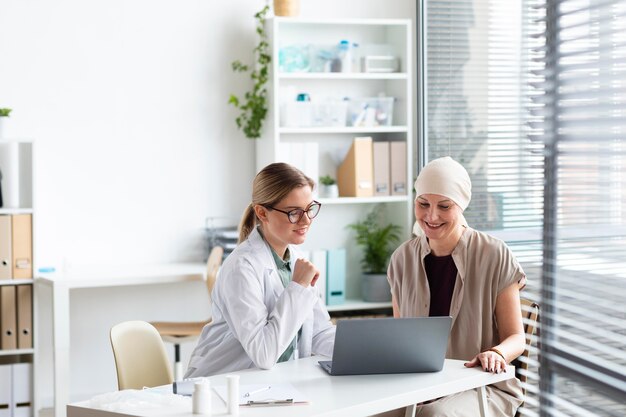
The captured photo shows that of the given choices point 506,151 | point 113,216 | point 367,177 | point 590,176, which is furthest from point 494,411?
point 113,216

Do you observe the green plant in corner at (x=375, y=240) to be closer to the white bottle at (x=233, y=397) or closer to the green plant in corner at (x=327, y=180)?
the green plant in corner at (x=327, y=180)

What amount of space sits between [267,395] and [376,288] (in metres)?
2.89

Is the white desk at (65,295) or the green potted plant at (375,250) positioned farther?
the green potted plant at (375,250)

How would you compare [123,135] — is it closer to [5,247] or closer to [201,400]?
[5,247]

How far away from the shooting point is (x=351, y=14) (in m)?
5.36

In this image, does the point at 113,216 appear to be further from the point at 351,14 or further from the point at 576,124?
the point at 576,124

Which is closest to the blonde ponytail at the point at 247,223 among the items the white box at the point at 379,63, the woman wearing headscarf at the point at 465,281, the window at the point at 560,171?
the woman wearing headscarf at the point at 465,281

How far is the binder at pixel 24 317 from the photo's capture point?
4520 millimetres

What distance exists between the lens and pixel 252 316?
267 cm

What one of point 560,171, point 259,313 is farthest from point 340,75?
point 259,313

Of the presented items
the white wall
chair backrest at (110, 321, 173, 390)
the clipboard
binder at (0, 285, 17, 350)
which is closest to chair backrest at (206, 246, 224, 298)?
the white wall

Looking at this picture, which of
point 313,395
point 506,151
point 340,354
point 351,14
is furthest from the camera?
point 351,14

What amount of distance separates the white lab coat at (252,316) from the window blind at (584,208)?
1.11 meters

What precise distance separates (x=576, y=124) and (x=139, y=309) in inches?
106
